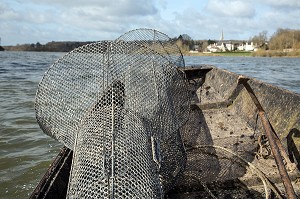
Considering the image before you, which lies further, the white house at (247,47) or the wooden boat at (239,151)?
the white house at (247,47)

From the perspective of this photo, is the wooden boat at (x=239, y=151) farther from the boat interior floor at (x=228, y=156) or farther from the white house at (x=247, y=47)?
the white house at (x=247, y=47)

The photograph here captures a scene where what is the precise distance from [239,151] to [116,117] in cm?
217

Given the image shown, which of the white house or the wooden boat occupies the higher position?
the white house

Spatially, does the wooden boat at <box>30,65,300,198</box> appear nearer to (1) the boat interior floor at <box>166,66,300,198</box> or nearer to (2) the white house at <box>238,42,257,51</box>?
(1) the boat interior floor at <box>166,66,300,198</box>

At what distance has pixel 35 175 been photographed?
5.52 metres

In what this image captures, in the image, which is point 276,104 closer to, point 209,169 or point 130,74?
point 209,169

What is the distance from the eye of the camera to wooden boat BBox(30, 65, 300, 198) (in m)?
3.12

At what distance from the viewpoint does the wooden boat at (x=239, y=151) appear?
123 inches

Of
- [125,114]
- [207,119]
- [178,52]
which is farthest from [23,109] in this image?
[125,114]

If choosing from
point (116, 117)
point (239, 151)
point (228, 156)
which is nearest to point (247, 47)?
point (239, 151)

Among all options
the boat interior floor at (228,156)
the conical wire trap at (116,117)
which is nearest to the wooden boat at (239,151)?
the boat interior floor at (228,156)

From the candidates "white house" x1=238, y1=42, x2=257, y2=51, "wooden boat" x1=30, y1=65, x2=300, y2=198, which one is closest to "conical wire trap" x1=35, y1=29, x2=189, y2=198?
"wooden boat" x1=30, y1=65, x2=300, y2=198

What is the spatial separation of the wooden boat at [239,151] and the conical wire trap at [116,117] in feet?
1.23

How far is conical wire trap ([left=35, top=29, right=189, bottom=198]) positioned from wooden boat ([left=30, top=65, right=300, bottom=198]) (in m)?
0.37
